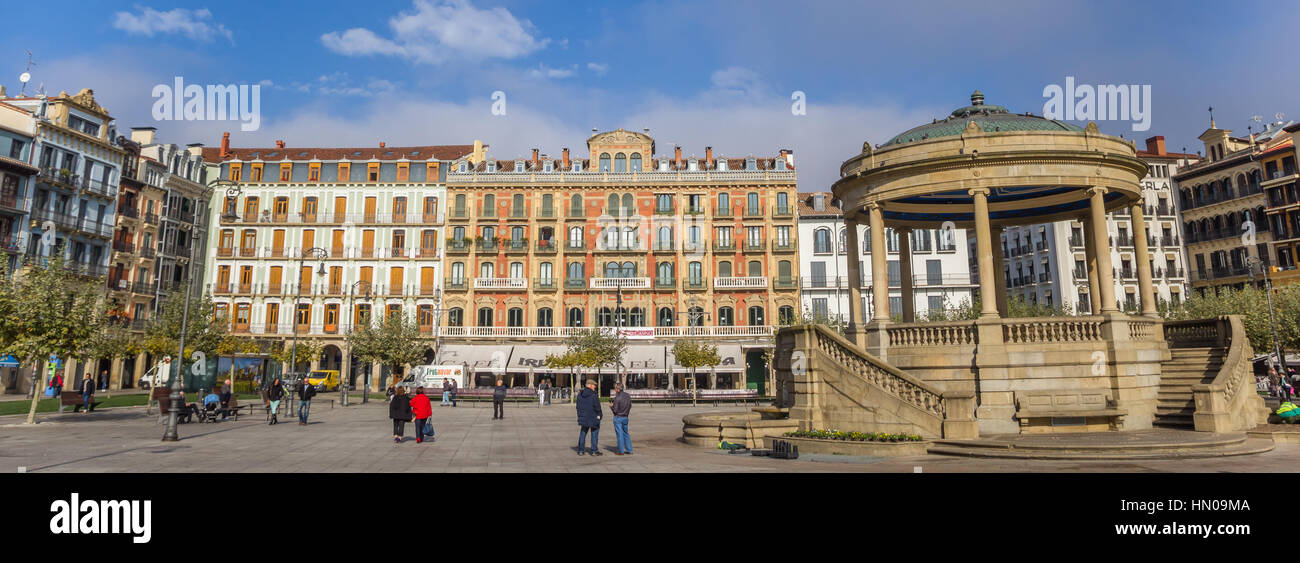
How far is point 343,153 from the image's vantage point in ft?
191

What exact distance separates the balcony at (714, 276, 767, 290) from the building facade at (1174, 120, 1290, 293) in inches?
1317

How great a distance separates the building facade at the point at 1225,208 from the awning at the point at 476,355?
5284 cm

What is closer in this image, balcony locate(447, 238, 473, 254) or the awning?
the awning

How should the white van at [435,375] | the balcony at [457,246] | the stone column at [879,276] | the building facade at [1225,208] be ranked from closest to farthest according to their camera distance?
the stone column at [879,276] → the white van at [435,375] → the building facade at [1225,208] → the balcony at [457,246]

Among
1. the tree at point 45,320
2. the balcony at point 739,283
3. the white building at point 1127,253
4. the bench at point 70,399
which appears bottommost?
the bench at point 70,399

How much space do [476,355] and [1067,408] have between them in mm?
42072

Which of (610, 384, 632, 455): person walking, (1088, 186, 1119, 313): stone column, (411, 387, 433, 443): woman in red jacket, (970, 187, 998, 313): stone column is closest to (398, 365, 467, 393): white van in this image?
(411, 387, 433, 443): woman in red jacket

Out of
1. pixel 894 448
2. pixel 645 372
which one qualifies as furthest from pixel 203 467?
pixel 645 372

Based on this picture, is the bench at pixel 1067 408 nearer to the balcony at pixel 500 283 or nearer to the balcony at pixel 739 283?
the balcony at pixel 739 283

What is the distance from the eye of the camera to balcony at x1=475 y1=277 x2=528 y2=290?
52750 mm

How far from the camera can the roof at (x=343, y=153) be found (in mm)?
57531

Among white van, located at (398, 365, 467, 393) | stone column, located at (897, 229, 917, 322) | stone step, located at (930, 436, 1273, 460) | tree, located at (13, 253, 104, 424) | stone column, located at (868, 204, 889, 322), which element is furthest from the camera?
white van, located at (398, 365, 467, 393)

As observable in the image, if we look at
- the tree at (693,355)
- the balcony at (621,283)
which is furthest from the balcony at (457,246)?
the tree at (693,355)

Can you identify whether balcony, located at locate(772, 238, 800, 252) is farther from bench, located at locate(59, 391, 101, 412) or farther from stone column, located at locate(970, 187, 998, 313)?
bench, located at locate(59, 391, 101, 412)
